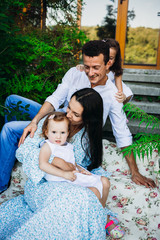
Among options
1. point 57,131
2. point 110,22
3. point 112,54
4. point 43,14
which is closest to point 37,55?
point 112,54

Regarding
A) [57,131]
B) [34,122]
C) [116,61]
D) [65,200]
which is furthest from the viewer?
[116,61]

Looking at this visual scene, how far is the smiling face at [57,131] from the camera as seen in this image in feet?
6.26

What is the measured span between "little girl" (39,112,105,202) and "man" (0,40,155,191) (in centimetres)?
26

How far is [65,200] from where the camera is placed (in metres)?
1.61

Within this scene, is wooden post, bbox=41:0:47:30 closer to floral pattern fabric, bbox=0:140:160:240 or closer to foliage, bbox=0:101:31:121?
foliage, bbox=0:101:31:121

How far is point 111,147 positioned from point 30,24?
8.59ft

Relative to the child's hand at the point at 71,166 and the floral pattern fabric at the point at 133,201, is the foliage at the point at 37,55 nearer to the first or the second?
the floral pattern fabric at the point at 133,201

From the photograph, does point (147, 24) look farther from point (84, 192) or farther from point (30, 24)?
point (84, 192)

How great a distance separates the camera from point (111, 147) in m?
2.82

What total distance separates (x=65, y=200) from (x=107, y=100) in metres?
1.24

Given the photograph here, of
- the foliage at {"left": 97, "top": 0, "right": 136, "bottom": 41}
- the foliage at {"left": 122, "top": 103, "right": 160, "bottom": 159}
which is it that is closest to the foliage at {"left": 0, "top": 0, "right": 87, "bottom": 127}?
the foliage at {"left": 122, "top": 103, "right": 160, "bottom": 159}

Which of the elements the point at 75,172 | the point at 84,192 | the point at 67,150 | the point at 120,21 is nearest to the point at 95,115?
the point at 67,150

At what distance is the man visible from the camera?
7.47 ft

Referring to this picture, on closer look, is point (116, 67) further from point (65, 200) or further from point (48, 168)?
point (65, 200)
